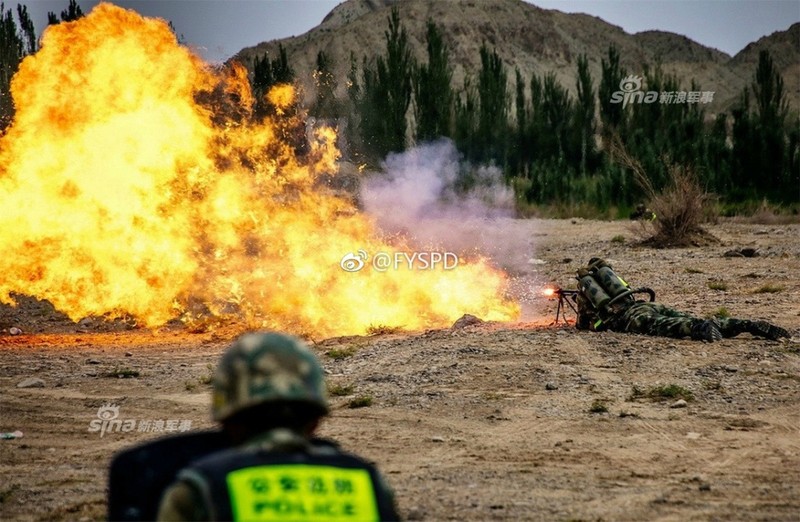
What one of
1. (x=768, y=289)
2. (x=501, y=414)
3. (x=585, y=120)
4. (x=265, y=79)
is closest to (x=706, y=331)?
(x=501, y=414)

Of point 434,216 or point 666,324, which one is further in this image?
point 434,216

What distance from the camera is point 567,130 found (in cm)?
5306

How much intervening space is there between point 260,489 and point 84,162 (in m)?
13.3

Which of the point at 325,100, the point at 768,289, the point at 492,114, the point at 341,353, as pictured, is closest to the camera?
the point at 341,353

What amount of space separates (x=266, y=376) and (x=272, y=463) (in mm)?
238

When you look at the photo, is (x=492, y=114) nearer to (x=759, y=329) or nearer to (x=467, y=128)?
(x=467, y=128)

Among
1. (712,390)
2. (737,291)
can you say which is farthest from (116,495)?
(737,291)

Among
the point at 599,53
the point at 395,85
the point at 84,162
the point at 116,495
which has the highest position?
the point at 599,53

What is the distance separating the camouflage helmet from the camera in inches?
106

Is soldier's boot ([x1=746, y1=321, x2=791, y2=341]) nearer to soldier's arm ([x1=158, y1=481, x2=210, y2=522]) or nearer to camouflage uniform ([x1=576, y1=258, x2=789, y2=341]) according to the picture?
camouflage uniform ([x1=576, y1=258, x2=789, y2=341])

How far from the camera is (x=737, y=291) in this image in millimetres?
16094

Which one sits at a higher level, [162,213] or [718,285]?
[162,213]

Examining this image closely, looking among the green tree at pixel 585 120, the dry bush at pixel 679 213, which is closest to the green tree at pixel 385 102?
the green tree at pixel 585 120

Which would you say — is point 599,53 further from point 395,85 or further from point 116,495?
point 116,495
